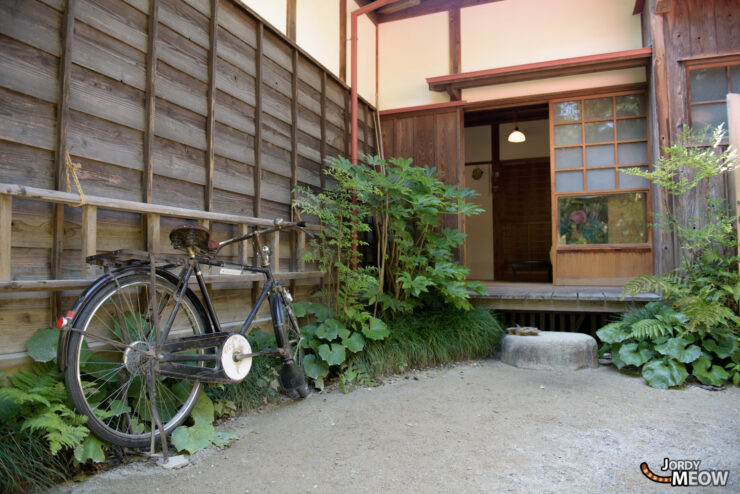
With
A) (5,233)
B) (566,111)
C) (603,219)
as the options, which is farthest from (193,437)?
(566,111)

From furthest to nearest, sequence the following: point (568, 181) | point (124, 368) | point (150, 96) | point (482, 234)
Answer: point (482, 234) → point (568, 181) → point (150, 96) → point (124, 368)

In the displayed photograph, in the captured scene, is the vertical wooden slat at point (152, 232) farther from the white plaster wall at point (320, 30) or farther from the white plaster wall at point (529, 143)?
the white plaster wall at point (529, 143)

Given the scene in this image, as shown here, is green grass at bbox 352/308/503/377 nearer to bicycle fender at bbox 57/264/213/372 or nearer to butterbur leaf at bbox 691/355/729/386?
butterbur leaf at bbox 691/355/729/386

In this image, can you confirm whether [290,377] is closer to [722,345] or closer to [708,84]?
[722,345]

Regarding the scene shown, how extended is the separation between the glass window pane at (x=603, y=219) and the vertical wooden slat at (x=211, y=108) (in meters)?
3.88

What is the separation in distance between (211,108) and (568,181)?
156 inches

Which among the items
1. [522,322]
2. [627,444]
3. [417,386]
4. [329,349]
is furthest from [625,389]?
[329,349]

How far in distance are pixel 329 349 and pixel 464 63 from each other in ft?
12.7

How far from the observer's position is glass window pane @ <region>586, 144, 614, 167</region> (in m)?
5.08

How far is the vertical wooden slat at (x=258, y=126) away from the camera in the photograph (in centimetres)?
345

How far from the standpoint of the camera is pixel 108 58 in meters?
2.37

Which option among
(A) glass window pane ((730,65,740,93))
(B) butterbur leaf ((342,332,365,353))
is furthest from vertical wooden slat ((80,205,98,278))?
(A) glass window pane ((730,65,740,93))

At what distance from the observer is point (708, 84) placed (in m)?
4.25

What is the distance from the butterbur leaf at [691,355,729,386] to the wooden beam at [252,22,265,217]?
339 centimetres
